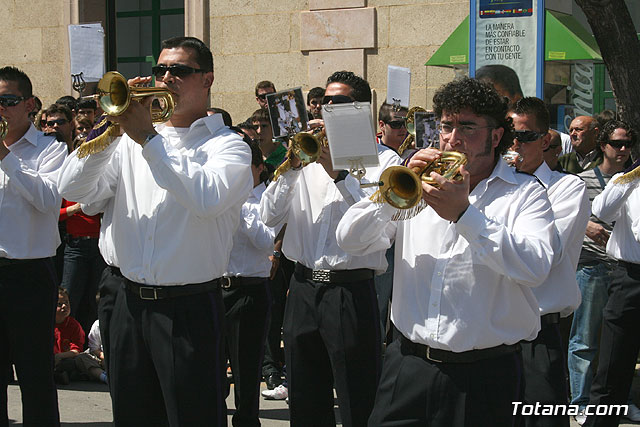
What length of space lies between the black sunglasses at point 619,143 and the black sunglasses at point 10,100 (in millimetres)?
4385

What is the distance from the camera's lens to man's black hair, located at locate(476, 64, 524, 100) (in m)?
7.25

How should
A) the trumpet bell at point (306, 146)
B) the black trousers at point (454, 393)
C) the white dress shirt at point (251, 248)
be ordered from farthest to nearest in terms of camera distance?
the white dress shirt at point (251, 248) < the trumpet bell at point (306, 146) < the black trousers at point (454, 393)

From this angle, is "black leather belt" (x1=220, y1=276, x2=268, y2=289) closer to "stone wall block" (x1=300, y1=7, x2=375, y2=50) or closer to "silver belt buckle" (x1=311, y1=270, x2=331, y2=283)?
"silver belt buckle" (x1=311, y1=270, x2=331, y2=283)

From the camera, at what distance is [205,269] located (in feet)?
14.8

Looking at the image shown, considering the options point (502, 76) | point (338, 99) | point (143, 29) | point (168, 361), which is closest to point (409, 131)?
point (502, 76)

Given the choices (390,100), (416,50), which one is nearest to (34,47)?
(416,50)

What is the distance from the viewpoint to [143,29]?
44.1 ft

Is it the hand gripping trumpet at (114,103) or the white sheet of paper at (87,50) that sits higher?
the white sheet of paper at (87,50)

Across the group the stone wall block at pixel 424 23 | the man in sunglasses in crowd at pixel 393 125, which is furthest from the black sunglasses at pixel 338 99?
the stone wall block at pixel 424 23

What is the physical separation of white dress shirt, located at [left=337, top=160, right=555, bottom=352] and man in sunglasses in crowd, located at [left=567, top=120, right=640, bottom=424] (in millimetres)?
3463

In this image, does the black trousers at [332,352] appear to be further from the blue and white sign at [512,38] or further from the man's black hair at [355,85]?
the blue and white sign at [512,38]

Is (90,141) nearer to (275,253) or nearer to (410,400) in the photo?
(410,400)

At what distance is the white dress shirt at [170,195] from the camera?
429 centimetres

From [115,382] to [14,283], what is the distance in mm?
1394
